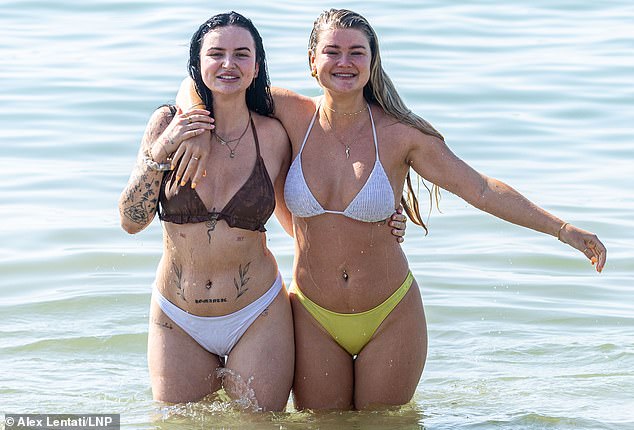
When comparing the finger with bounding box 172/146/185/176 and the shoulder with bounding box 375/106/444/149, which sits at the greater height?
the shoulder with bounding box 375/106/444/149

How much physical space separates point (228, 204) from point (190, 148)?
0.31m

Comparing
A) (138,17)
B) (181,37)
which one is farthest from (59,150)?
(138,17)

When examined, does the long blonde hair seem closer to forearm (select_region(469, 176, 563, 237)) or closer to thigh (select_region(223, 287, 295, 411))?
forearm (select_region(469, 176, 563, 237))

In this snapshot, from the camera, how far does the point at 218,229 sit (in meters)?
5.35

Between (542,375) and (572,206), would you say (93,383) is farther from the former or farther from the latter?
(572,206)

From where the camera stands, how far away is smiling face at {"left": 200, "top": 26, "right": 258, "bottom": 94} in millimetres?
5355

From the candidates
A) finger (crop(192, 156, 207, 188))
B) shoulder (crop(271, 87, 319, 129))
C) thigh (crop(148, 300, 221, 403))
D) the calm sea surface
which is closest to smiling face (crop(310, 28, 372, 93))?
shoulder (crop(271, 87, 319, 129))

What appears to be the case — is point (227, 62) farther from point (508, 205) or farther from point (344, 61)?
point (508, 205)

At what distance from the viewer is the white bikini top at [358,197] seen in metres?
5.49

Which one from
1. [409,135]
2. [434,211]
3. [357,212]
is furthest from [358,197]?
[434,211]
